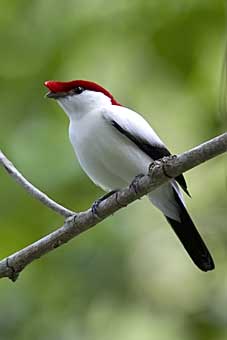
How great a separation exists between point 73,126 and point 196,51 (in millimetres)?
1035

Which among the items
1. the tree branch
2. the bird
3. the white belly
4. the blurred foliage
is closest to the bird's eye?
the bird

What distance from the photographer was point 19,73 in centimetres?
455

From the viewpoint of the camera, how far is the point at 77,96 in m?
3.62

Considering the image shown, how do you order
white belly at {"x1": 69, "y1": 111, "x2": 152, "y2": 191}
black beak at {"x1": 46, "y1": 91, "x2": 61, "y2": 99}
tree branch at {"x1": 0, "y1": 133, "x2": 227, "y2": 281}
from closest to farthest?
tree branch at {"x1": 0, "y1": 133, "x2": 227, "y2": 281}, white belly at {"x1": 69, "y1": 111, "x2": 152, "y2": 191}, black beak at {"x1": 46, "y1": 91, "x2": 61, "y2": 99}

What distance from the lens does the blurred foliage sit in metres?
4.07

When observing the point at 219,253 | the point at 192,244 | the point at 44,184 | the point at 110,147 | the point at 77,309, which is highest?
the point at 110,147

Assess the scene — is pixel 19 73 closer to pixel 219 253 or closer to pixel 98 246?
pixel 98 246

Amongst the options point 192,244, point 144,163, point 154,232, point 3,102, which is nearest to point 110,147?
point 144,163

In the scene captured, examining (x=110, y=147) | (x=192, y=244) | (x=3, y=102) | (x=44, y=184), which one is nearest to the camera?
(x=110, y=147)

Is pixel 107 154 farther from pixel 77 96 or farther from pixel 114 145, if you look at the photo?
pixel 77 96

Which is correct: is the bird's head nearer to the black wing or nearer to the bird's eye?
the bird's eye

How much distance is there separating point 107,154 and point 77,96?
38cm

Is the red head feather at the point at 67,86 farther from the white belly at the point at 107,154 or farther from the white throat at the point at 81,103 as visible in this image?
the white belly at the point at 107,154

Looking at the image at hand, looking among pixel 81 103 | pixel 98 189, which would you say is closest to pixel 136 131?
pixel 81 103
